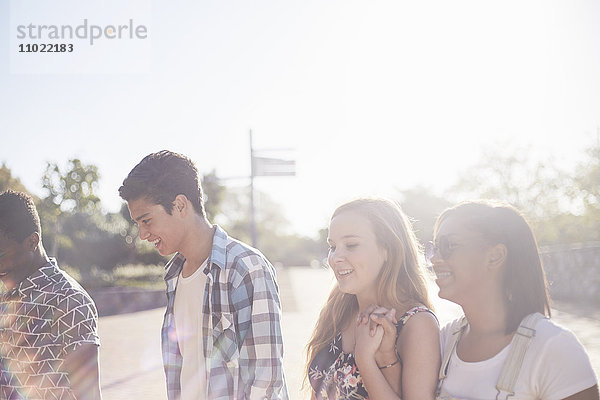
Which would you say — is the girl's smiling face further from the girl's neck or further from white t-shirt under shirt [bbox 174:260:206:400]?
white t-shirt under shirt [bbox 174:260:206:400]

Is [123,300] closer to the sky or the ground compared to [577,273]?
closer to the ground

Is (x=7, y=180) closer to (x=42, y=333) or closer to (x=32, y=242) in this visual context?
(x=32, y=242)

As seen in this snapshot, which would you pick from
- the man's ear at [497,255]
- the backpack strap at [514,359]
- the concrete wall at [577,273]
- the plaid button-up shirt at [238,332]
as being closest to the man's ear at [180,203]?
the plaid button-up shirt at [238,332]

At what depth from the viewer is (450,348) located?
2182 mm

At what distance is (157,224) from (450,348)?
1.54 metres

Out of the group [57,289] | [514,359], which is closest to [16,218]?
[57,289]

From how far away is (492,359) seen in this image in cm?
198

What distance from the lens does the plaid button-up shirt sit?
262 cm

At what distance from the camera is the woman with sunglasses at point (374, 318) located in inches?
87.5

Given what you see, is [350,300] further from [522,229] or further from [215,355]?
[522,229]

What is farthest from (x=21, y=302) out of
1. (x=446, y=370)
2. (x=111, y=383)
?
(x=111, y=383)

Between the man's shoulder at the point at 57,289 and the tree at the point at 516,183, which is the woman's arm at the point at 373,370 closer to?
the man's shoulder at the point at 57,289

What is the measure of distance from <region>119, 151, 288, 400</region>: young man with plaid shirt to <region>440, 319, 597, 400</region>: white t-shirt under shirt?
929mm

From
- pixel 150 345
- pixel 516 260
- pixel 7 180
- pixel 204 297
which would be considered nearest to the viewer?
pixel 516 260
